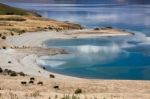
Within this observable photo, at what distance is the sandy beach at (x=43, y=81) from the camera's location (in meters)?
26.9

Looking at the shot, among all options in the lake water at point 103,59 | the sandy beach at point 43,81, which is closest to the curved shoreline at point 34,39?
the sandy beach at point 43,81

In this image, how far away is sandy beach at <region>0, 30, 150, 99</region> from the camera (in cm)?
2694

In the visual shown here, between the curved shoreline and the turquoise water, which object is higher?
the curved shoreline

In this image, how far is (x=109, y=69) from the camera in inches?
1919

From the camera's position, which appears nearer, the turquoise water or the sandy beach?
the sandy beach

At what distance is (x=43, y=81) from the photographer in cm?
3616

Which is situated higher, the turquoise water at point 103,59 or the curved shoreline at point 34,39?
the curved shoreline at point 34,39

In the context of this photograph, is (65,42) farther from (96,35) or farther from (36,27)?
(36,27)

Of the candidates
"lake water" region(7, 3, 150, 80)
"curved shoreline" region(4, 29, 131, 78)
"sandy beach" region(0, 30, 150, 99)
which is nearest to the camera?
Answer: "sandy beach" region(0, 30, 150, 99)

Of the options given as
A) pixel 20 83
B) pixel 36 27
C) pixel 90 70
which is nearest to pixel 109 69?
pixel 90 70

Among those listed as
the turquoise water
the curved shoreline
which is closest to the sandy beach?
the curved shoreline

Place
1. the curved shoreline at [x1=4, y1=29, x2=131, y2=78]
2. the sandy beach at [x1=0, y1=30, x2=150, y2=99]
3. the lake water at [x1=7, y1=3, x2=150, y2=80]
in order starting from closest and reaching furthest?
the sandy beach at [x1=0, y1=30, x2=150, y2=99], the lake water at [x1=7, y1=3, x2=150, y2=80], the curved shoreline at [x1=4, y1=29, x2=131, y2=78]

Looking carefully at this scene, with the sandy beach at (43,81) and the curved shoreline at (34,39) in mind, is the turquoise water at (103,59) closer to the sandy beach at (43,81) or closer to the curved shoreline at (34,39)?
the curved shoreline at (34,39)

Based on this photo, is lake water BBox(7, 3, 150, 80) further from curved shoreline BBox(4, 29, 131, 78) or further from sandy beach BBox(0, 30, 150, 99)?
sandy beach BBox(0, 30, 150, 99)
